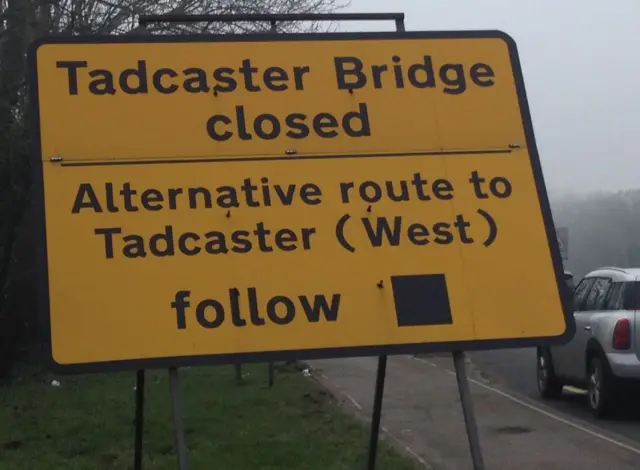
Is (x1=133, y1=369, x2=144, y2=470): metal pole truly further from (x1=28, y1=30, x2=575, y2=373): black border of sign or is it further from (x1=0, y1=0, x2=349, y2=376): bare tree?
(x1=0, y1=0, x2=349, y2=376): bare tree

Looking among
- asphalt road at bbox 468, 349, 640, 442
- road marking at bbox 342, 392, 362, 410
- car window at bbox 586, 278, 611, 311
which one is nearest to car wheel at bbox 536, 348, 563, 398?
asphalt road at bbox 468, 349, 640, 442

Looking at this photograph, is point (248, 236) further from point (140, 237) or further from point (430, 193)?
point (430, 193)

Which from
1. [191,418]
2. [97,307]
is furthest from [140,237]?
[191,418]

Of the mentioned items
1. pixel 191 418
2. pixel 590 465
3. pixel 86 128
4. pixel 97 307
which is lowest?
pixel 590 465

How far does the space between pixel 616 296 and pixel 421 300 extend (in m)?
6.98

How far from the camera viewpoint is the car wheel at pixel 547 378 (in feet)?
39.8

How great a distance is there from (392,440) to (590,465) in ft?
5.26

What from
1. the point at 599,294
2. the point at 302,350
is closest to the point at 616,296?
Result: the point at 599,294

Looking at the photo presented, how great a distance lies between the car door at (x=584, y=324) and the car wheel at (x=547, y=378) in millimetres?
752

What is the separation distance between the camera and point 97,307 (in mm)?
3695

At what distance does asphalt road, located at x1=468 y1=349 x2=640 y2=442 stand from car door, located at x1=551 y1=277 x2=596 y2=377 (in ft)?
→ 1.42

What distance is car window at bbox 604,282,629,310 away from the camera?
1024 centimetres

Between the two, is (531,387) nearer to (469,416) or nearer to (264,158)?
(469,416)

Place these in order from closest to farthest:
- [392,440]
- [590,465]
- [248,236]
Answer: [248,236] → [590,465] → [392,440]
